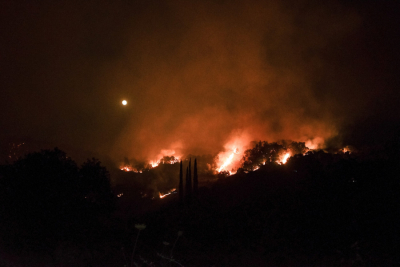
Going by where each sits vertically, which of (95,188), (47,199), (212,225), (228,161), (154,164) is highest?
(154,164)

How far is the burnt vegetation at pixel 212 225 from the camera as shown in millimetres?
13633

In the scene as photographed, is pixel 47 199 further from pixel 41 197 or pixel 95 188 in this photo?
pixel 95 188

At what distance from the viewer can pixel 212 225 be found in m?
19.6

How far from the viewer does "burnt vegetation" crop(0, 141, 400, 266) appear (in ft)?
44.7

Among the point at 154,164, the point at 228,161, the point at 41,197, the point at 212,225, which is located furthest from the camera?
the point at 154,164

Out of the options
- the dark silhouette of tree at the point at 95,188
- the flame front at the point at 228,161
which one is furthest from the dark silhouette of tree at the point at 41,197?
the flame front at the point at 228,161

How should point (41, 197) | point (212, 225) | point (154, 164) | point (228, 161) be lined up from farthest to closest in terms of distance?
point (154, 164), point (228, 161), point (212, 225), point (41, 197)

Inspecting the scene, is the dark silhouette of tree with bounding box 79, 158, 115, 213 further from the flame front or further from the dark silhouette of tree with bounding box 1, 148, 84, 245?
the flame front

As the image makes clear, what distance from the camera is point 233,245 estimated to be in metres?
17.0

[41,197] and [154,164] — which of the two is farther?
[154,164]

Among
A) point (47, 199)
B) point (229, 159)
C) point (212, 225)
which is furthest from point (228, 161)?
point (47, 199)

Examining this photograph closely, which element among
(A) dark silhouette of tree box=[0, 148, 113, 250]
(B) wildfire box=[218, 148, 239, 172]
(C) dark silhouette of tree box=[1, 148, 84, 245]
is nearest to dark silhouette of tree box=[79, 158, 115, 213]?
(A) dark silhouette of tree box=[0, 148, 113, 250]

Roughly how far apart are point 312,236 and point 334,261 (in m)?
1.70

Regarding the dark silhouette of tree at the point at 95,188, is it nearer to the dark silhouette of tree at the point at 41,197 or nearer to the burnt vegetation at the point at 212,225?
the burnt vegetation at the point at 212,225
